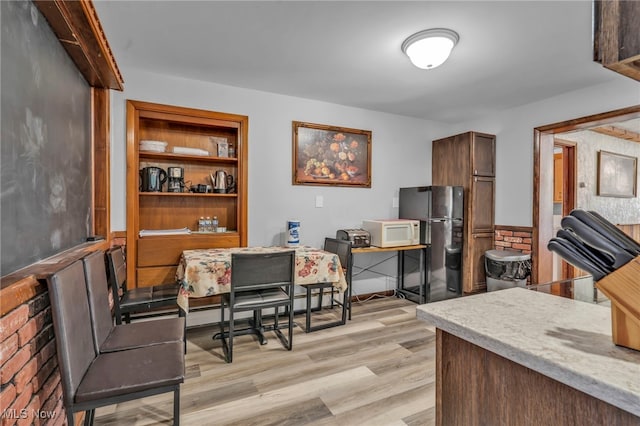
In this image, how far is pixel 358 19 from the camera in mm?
2020

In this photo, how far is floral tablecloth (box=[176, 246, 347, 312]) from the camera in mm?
2271

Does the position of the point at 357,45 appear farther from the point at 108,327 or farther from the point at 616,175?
the point at 616,175

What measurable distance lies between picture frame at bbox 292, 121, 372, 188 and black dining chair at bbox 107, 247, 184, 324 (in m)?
1.70

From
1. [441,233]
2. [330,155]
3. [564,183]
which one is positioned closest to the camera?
[330,155]

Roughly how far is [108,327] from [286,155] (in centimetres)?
227

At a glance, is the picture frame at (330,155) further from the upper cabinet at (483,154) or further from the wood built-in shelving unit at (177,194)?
the upper cabinet at (483,154)

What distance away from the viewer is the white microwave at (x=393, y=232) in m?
3.44

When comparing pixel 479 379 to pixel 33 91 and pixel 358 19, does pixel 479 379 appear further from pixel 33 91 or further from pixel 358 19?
pixel 358 19

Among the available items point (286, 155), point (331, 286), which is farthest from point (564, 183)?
point (286, 155)

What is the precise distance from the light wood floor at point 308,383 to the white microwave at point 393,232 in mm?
957

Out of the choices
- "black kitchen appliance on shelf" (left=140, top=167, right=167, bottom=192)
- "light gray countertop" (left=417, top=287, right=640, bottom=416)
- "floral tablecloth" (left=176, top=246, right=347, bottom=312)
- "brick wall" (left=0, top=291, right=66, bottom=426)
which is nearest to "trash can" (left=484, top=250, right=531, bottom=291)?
"floral tablecloth" (left=176, top=246, right=347, bottom=312)

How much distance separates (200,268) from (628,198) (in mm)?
6241

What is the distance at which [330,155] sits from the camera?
366cm

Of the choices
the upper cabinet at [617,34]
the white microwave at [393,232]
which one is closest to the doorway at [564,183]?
the white microwave at [393,232]
